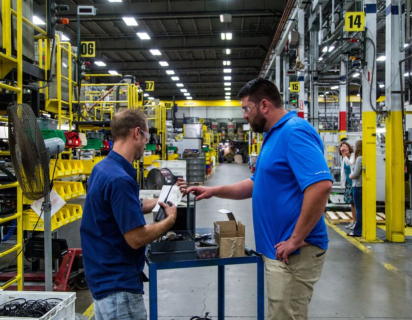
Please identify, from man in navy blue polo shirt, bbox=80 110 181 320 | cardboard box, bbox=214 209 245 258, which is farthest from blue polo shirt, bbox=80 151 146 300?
cardboard box, bbox=214 209 245 258

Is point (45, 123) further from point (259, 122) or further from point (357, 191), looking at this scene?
point (357, 191)

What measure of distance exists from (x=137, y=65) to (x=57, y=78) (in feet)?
57.6

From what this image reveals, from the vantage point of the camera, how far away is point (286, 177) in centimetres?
210

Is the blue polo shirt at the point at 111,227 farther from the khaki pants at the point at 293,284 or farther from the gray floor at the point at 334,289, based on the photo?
the gray floor at the point at 334,289

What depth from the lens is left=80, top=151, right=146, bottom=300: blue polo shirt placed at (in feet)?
6.08

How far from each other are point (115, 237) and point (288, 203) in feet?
3.05

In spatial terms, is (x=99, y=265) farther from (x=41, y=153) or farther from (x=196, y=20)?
(x=196, y=20)

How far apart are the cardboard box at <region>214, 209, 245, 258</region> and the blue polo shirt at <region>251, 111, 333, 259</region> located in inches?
10.7

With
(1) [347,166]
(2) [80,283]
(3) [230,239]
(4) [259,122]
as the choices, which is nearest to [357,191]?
(1) [347,166]

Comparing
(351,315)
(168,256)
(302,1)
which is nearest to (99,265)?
(168,256)

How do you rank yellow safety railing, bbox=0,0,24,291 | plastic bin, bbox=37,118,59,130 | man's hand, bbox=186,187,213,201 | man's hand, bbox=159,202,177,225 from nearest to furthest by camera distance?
man's hand, bbox=159,202,177,225
man's hand, bbox=186,187,213,201
yellow safety railing, bbox=0,0,24,291
plastic bin, bbox=37,118,59,130

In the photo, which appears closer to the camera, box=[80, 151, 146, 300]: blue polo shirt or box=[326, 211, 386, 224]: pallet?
box=[80, 151, 146, 300]: blue polo shirt

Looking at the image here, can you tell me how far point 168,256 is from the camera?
235 centimetres

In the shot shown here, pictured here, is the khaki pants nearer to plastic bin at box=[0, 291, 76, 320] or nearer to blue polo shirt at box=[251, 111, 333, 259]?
blue polo shirt at box=[251, 111, 333, 259]
